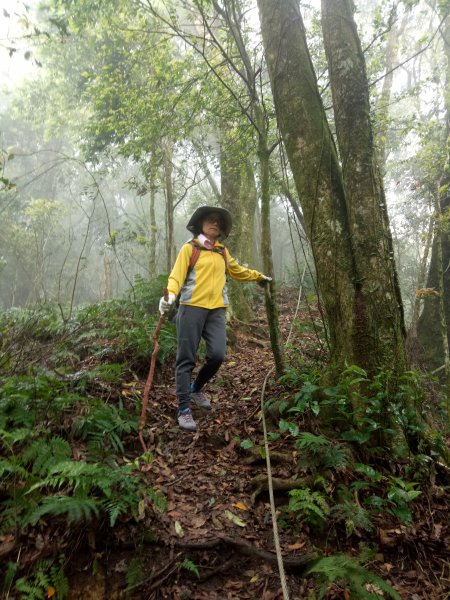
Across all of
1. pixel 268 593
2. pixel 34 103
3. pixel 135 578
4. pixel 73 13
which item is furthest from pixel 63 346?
pixel 34 103

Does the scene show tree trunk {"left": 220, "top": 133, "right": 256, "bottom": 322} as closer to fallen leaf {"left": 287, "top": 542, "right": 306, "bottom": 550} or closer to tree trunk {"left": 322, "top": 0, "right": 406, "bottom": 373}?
tree trunk {"left": 322, "top": 0, "right": 406, "bottom": 373}

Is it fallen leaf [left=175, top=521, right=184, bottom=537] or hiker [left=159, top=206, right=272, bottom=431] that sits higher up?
hiker [left=159, top=206, right=272, bottom=431]

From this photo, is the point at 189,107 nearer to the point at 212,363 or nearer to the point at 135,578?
the point at 212,363

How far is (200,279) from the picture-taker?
4113mm

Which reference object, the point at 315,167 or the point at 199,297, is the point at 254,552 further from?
the point at 315,167

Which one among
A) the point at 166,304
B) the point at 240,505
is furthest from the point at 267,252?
the point at 240,505

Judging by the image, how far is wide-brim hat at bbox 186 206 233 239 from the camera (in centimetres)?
432

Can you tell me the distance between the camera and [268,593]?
228 centimetres

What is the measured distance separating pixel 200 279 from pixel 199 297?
200 millimetres

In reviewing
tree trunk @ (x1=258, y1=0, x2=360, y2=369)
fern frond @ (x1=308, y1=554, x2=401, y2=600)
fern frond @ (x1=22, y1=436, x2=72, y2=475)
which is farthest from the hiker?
fern frond @ (x1=308, y1=554, x2=401, y2=600)

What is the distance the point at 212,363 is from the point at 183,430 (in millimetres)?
776

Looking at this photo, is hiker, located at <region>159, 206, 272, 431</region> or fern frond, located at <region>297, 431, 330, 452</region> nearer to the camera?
fern frond, located at <region>297, 431, 330, 452</region>

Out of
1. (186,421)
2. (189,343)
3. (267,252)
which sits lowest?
(186,421)

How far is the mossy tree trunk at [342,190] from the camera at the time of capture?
3.63 metres
